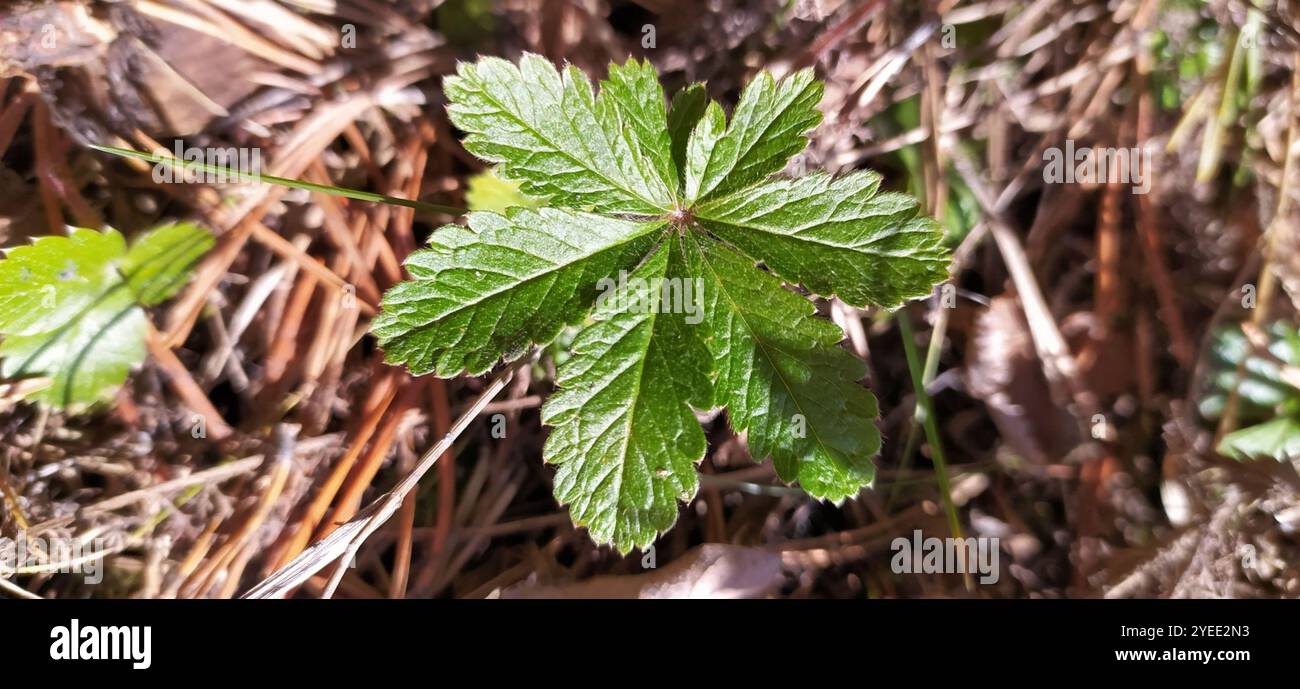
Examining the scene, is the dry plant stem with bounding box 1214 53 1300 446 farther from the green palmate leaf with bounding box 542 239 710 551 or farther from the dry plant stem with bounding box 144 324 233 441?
the dry plant stem with bounding box 144 324 233 441

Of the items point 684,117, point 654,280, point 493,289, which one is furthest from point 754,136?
point 493,289

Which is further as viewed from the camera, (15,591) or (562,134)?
(15,591)

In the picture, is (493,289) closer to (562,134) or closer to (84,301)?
(562,134)

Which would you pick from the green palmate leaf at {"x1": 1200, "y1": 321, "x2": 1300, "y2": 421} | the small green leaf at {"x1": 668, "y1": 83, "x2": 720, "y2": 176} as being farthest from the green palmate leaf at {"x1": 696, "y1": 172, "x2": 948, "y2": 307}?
the green palmate leaf at {"x1": 1200, "y1": 321, "x2": 1300, "y2": 421}

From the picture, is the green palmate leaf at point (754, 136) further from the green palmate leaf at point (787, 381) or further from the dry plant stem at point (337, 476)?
the dry plant stem at point (337, 476)

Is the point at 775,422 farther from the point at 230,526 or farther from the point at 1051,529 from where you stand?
the point at 230,526
